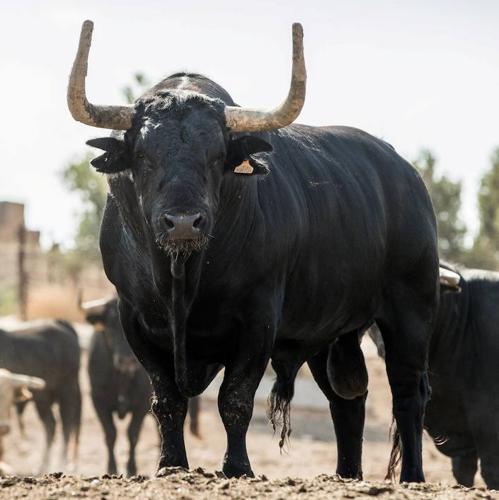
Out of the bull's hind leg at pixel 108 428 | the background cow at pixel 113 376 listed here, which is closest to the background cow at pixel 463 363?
the bull's hind leg at pixel 108 428

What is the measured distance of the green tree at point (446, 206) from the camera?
3728cm

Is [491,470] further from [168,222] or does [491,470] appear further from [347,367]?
[168,222]

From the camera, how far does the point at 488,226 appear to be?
37.6 metres

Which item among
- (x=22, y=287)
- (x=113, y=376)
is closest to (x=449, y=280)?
(x=113, y=376)

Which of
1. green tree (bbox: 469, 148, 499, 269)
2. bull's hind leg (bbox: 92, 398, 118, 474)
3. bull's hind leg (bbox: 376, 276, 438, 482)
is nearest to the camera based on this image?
bull's hind leg (bbox: 376, 276, 438, 482)

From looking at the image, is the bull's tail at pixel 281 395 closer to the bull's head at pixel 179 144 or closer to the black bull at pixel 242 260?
the black bull at pixel 242 260

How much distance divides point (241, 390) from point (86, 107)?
5.35 feet

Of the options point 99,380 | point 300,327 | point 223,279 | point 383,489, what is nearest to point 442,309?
point 300,327

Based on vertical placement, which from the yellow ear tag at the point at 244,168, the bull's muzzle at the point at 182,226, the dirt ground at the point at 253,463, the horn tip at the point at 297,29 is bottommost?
the dirt ground at the point at 253,463

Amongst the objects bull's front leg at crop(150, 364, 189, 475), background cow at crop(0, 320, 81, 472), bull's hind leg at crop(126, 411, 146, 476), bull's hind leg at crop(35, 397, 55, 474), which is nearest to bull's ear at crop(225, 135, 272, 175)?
bull's front leg at crop(150, 364, 189, 475)

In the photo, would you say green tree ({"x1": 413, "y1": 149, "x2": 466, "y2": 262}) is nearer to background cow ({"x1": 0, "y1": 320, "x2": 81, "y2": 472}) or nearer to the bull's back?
background cow ({"x1": 0, "y1": 320, "x2": 81, "y2": 472})

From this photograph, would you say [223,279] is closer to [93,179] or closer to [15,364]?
[15,364]

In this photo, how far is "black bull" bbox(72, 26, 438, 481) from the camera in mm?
6082

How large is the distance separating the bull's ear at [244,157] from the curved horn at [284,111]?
86 mm
